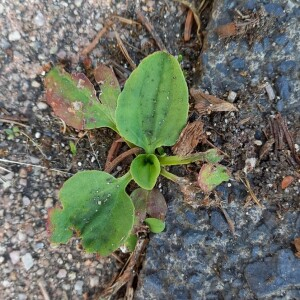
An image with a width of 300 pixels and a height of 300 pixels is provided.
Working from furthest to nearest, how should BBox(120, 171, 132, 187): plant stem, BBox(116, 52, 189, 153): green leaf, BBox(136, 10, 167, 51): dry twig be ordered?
BBox(136, 10, 167, 51): dry twig → BBox(120, 171, 132, 187): plant stem → BBox(116, 52, 189, 153): green leaf

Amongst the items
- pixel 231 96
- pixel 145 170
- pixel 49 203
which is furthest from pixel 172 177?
pixel 49 203

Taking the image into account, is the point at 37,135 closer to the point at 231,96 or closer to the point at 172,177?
the point at 172,177

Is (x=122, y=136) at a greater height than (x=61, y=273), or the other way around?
(x=122, y=136)

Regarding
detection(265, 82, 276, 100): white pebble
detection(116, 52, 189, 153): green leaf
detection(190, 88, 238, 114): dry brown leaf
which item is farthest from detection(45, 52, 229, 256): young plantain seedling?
detection(265, 82, 276, 100): white pebble

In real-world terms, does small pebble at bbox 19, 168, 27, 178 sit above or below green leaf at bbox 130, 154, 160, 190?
below

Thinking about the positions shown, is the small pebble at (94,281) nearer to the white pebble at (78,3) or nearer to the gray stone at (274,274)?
the gray stone at (274,274)

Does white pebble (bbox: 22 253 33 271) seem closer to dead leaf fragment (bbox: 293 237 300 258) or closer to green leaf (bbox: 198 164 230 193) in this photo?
green leaf (bbox: 198 164 230 193)

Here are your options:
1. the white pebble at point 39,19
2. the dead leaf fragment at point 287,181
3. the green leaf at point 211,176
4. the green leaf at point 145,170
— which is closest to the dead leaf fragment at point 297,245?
the dead leaf fragment at point 287,181
